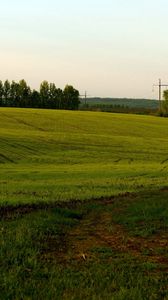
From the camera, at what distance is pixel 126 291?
769 cm

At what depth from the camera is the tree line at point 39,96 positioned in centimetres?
15025

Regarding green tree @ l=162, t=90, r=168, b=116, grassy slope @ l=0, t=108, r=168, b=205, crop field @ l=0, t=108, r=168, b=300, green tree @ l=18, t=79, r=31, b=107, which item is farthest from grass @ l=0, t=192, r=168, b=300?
green tree @ l=18, t=79, r=31, b=107

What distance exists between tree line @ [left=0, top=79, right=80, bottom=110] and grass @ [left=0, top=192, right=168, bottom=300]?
449ft

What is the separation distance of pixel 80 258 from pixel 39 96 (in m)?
144

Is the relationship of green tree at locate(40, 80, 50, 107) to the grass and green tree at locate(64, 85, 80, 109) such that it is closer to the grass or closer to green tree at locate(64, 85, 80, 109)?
green tree at locate(64, 85, 80, 109)

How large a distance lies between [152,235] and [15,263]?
4.02 m

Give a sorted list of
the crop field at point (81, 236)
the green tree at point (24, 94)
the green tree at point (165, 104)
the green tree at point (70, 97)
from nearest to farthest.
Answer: the crop field at point (81, 236), the green tree at point (165, 104), the green tree at point (24, 94), the green tree at point (70, 97)

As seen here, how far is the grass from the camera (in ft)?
25.6

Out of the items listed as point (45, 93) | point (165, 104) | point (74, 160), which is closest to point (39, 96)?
point (45, 93)

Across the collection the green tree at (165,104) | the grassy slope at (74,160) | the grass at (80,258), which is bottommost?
the grassy slope at (74,160)

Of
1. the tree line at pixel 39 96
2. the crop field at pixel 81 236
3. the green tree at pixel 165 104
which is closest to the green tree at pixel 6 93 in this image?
the tree line at pixel 39 96

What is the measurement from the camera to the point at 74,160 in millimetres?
43875

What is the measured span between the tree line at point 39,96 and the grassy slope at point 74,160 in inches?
2673

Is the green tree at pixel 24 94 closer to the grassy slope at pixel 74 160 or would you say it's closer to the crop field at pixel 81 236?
the grassy slope at pixel 74 160
